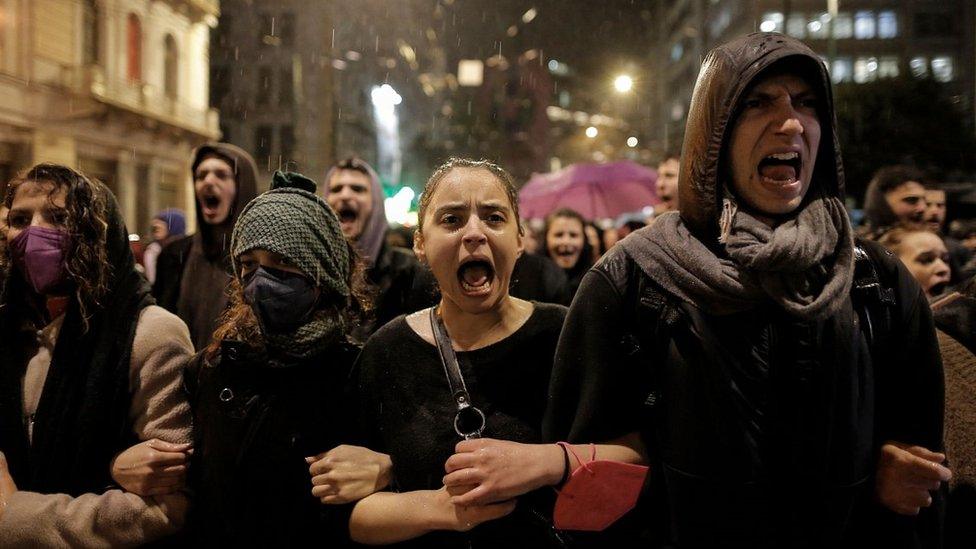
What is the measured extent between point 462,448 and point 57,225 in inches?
69.1

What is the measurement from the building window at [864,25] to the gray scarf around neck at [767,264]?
233ft

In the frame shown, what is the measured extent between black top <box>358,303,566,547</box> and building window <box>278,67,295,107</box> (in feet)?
146

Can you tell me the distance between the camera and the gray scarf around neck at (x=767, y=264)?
A: 68.3 inches

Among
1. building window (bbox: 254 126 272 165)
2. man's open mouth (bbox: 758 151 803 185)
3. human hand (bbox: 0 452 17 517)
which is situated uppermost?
building window (bbox: 254 126 272 165)

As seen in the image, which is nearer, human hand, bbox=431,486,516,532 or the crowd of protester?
the crowd of protester

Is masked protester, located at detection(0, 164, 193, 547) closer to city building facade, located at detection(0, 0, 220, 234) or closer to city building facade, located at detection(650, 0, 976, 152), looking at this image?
city building facade, located at detection(0, 0, 220, 234)

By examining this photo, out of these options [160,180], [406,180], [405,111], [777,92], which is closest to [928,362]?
[777,92]

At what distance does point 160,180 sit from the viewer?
2284 centimetres

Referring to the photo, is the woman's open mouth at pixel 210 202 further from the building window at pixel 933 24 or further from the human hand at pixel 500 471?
the building window at pixel 933 24

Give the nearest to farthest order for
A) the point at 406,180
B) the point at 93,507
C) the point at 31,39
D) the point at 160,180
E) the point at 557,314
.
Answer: the point at 93,507
the point at 557,314
the point at 31,39
the point at 160,180
the point at 406,180

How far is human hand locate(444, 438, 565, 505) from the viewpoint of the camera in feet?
6.05

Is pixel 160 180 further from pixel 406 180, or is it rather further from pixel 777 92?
pixel 406 180

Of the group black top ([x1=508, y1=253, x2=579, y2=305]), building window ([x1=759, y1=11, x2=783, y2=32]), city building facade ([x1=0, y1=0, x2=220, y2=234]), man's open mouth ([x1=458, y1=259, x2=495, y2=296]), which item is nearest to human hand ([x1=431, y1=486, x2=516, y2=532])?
man's open mouth ([x1=458, y1=259, x2=495, y2=296])

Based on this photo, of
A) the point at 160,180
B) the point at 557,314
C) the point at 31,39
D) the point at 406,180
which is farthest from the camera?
the point at 406,180
